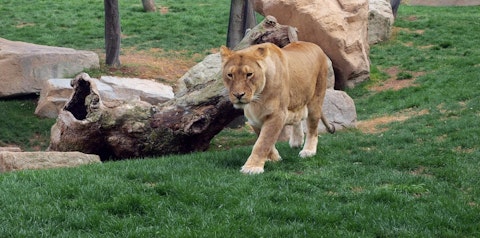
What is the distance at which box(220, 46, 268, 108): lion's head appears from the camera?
27.0ft

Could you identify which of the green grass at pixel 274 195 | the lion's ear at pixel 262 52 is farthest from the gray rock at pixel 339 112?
the lion's ear at pixel 262 52

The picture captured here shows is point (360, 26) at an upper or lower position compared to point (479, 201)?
lower

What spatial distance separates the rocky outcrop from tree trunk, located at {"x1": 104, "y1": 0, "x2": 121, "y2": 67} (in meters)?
8.46

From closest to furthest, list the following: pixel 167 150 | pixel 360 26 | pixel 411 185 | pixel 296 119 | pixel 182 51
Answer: pixel 411 185
pixel 296 119
pixel 167 150
pixel 360 26
pixel 182 51

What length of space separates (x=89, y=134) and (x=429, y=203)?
6313 mm

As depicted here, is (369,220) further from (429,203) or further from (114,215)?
(114,215)

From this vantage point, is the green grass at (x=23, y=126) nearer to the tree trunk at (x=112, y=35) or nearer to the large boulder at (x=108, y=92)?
the large boulder at (x=108, y=92)

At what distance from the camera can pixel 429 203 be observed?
7289mm

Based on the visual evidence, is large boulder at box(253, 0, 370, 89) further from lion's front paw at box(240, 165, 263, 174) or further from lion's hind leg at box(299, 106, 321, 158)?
lion's front paw at box(240, 165, 263, 174)

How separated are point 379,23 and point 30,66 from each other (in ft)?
43.0

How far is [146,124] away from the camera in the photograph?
11422mm

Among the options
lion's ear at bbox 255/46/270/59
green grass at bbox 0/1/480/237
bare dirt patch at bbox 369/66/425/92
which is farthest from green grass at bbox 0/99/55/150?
bare dirt patch at bbox 369/66/425/92

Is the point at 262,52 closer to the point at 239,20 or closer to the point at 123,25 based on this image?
the point at 239,20

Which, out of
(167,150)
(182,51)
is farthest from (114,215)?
(182,51)
